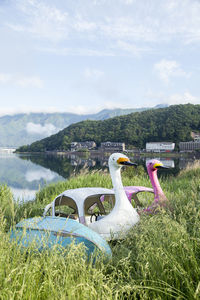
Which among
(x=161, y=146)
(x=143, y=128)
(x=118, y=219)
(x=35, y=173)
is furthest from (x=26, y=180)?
(x=143, y=128)

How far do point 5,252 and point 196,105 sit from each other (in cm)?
8382

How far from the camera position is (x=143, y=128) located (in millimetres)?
82188

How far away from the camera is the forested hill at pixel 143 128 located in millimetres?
72812

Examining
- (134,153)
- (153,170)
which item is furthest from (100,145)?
(153,170)

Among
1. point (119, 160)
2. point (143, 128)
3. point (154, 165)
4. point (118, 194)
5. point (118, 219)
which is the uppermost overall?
point (143, 128)

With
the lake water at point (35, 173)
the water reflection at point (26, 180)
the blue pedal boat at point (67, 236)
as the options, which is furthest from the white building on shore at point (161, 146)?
the blue pedal boat at point (67, 236)

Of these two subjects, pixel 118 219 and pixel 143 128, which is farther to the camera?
pixel 143 128

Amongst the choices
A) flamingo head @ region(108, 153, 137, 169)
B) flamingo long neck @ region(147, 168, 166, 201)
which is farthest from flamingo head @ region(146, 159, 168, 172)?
flamingo head @ region(108, 153, 137, 169)

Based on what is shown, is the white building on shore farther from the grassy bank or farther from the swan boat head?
the grassy bank

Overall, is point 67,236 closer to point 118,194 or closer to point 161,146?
point 118,194

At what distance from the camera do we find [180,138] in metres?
75.0

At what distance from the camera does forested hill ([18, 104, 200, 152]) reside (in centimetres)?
7281

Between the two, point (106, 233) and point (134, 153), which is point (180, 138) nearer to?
point (134, 153)

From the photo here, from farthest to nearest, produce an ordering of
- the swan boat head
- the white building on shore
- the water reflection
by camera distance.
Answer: the white building on shore, the water reflection, the swan boat head
